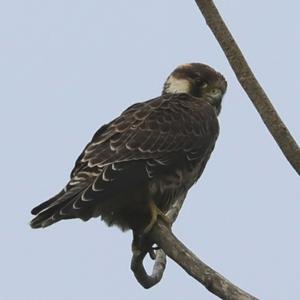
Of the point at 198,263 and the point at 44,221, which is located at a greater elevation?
the point at 44,221

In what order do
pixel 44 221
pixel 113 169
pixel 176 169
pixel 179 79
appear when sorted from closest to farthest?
pixel 44 221 → pixel 113 169 → pixel 176 169 → pixel 179 79

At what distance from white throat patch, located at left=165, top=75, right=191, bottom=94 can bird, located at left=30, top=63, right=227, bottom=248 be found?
0.23 m

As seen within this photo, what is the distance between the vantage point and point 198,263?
4.43 m

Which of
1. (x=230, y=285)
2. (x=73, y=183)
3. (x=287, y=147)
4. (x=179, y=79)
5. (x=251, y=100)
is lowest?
(x=230, y=285)

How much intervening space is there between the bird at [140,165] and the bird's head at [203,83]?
23cm

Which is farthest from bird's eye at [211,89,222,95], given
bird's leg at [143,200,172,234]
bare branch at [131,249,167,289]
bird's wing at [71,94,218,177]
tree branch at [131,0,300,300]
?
tree branch at [131,0,300,300]

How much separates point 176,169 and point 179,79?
1.08 m

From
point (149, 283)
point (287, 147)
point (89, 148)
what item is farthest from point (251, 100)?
point (89, 148)

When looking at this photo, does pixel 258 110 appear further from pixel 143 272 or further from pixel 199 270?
pixel 143 272

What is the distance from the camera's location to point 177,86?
662 cm

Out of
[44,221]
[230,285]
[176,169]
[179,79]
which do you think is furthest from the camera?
[179,79]

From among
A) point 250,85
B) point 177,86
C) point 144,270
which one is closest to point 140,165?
point 144,270

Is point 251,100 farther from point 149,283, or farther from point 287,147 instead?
point 149,283

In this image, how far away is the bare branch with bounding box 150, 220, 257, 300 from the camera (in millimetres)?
4156
